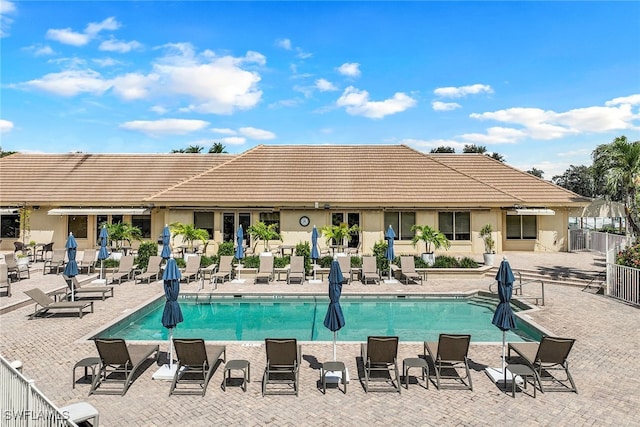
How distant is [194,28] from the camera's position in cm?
1777

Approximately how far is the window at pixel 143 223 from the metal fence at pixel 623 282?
2799 centimetres

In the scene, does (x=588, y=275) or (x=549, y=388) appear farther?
(x=588, y=275)

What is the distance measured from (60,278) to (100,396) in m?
14.9

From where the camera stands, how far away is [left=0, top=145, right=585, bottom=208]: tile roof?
25.9 metres

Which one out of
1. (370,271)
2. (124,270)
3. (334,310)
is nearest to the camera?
(334,310)

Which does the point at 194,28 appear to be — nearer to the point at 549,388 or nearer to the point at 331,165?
the point at 331,165

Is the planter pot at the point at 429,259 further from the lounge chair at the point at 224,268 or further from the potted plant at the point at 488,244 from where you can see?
the lounge chair at the point at 224,268

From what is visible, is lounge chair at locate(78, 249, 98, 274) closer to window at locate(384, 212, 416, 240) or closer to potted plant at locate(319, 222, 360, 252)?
potted plant at locate(319, 222, 360, 252)

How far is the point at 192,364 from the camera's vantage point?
28.7ft

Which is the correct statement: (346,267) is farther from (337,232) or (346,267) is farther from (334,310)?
(334,310)

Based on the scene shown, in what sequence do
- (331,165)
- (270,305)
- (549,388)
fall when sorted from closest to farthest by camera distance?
1. (549,388)
2. (270,305)
3. (331,165)

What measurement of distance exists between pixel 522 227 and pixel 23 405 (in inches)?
1177

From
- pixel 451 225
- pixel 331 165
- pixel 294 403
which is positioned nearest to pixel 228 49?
pixel 331 165

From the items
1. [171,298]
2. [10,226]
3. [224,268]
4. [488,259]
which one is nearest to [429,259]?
[488,259]
